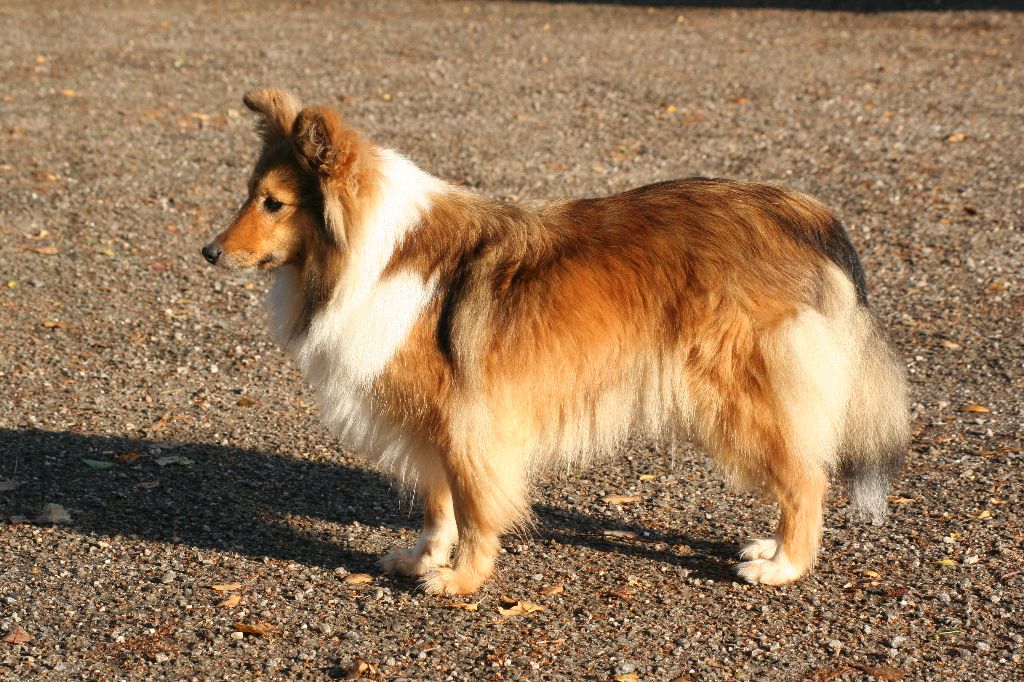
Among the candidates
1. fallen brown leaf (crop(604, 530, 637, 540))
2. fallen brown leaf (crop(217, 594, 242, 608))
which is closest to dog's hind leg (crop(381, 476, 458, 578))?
fallen brown leaf (crop(217, 594, 242, 608))

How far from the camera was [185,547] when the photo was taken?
5.50 meters

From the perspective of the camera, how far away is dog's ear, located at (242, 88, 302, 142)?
4855 mm

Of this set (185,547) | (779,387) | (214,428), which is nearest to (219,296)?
(214,428)

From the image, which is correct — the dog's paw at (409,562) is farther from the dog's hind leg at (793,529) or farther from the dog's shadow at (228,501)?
the dog's hind leg at (793,529)

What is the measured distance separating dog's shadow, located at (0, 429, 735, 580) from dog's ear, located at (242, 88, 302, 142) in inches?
75.5

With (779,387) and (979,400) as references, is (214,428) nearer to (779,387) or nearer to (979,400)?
(779,387)

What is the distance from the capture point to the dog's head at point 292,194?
4.68 metres

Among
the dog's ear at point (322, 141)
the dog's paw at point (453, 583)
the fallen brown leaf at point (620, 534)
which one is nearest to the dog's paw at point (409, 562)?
the dog's paw at point (453, 583)

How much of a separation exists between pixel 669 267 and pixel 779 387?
665mm

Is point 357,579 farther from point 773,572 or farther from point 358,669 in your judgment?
point 773,572

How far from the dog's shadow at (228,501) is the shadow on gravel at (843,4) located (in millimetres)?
14317

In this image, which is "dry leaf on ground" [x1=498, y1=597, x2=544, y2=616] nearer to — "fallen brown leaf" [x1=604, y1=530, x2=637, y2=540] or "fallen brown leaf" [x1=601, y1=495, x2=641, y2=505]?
"fallen brown leaf" [x1=604, y1=530, x2=637, y2=540]

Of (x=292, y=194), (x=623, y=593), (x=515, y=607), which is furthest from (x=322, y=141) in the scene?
(x=623, y=593)

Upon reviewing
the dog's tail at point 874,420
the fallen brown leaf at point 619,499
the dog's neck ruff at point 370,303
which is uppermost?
the dog's neck ruff at point 370,303
